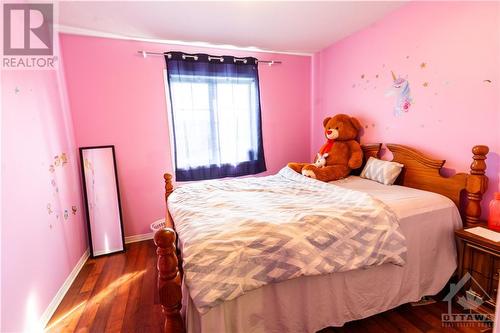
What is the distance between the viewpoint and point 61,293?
75.9 inches

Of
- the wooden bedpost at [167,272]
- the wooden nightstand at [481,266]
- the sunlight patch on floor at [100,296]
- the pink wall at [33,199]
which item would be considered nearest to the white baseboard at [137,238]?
the pink wall at [33,199]

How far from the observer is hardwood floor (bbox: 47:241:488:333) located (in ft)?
5.10

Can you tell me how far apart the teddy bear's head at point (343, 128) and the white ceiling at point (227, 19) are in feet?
3.06

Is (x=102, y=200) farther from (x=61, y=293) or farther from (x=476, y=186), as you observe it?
(x=476, y=186)

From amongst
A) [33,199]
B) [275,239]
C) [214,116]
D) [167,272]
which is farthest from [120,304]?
[214,116]

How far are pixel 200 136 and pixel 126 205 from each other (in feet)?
3.78

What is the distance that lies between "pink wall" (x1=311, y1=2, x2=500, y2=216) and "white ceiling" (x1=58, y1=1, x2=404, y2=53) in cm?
25

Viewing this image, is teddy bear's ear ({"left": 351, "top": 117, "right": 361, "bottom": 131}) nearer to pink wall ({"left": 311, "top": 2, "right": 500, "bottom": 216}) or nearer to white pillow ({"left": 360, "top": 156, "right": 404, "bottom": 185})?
pink wall ({"left": 311, "top": 2, "right": 500, "bottom": 216})

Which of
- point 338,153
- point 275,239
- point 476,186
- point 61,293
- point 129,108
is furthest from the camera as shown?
point 129,108

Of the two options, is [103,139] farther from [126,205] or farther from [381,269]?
[381,269]

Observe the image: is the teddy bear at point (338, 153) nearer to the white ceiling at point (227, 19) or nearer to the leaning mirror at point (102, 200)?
the white ceiling at point (227, 19)

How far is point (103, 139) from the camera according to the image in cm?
266

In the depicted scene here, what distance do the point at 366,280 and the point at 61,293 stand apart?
2.23m

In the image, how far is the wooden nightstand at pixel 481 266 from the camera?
57.6 inches
